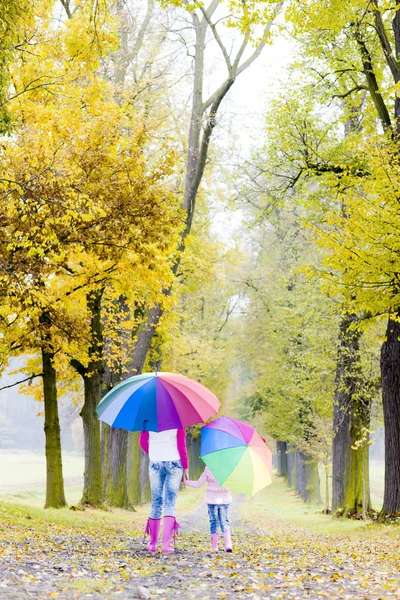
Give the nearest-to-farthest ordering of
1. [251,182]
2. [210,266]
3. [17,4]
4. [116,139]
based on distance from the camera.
→ [17,4] < [116,139] < [251,182] < [210,266]

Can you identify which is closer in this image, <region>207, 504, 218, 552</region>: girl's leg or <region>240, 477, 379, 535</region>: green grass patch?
<region>207, 504, 218, 552</region>: girl's leg

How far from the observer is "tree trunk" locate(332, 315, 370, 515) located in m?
19.4

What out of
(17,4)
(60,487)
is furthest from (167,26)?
(60,487)

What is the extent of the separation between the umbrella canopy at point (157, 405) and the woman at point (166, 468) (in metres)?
0.20

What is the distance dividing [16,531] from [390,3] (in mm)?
11141

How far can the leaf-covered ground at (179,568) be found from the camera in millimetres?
5844

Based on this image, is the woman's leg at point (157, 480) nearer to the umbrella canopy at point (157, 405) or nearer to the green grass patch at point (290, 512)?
the umbrella canopy at point (157, 405)

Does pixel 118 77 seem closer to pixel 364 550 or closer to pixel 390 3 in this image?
pixel 390 3

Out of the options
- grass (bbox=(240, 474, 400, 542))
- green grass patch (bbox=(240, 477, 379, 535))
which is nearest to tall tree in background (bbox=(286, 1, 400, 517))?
grass (bbox=(240, 474, 400, 542))

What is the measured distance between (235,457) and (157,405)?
53.9 inches

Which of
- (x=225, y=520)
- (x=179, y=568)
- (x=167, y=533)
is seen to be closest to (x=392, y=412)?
(x=225, y=520)

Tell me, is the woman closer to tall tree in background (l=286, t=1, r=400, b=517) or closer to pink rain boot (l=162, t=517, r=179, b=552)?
pink rain boot (l=162, t=517, r=179, b=552)

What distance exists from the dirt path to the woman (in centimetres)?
49

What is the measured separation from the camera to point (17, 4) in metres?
9.09
